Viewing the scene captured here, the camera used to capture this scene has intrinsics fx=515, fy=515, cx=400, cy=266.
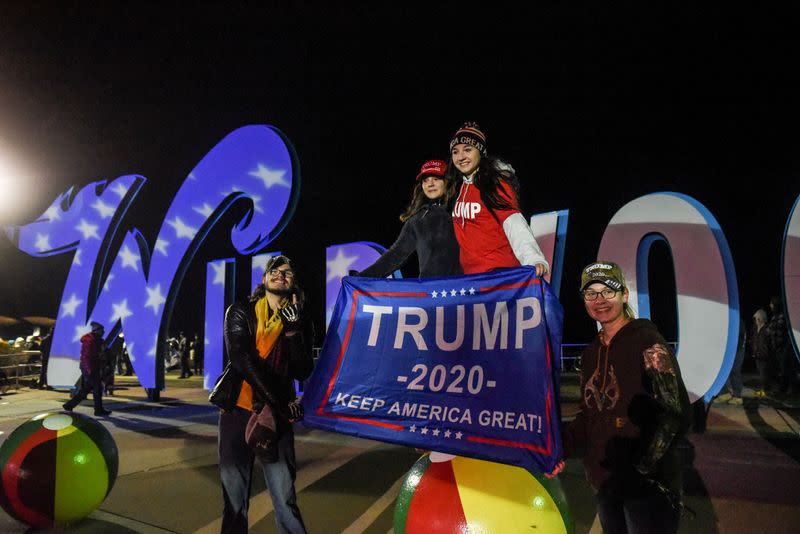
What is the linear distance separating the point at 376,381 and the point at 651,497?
4.57 feet

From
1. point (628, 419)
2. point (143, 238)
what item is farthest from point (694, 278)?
point (143, 238)

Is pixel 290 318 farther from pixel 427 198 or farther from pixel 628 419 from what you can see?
pixel 628 419

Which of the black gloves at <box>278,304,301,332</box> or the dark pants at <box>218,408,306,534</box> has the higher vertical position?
the black gloves at <box>278,304,301,332</box>

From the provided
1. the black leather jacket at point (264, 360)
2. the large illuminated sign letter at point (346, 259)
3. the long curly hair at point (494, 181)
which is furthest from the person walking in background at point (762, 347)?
the black leather jacket at point (264, 360)

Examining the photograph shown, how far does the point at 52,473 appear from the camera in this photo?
13.2ft

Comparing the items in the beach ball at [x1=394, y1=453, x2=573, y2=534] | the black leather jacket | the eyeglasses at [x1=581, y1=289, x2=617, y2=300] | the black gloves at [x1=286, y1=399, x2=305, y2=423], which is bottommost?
the beach ball at [x1=394, y1=453, x2=573, y2=534]

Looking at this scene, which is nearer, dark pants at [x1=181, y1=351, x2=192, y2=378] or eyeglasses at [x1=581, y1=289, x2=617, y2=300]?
eyeglasses at [x1=581, y1=289, x2=617, y2=300]

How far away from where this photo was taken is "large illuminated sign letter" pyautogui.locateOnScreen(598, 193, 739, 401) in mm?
6172

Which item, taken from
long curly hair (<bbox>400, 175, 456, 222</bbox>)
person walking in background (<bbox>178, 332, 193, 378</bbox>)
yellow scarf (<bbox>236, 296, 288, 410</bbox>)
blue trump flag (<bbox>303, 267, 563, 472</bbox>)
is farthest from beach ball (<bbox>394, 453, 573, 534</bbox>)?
person walking in background (<bbox>178, 332, 193, 378</bbox>)

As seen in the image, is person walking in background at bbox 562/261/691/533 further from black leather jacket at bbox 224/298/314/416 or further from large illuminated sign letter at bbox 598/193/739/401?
large illuminated sign letter at bbox 598/193/739/401

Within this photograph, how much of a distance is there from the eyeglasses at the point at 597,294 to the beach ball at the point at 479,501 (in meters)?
0.88

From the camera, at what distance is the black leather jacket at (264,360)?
3.00 m

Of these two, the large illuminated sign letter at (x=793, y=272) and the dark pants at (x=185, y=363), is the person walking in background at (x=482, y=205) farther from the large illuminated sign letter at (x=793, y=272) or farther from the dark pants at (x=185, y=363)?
the dark pants at (x=185, y=363)

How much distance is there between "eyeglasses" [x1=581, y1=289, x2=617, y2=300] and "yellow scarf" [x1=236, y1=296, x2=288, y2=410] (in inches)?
71.3
